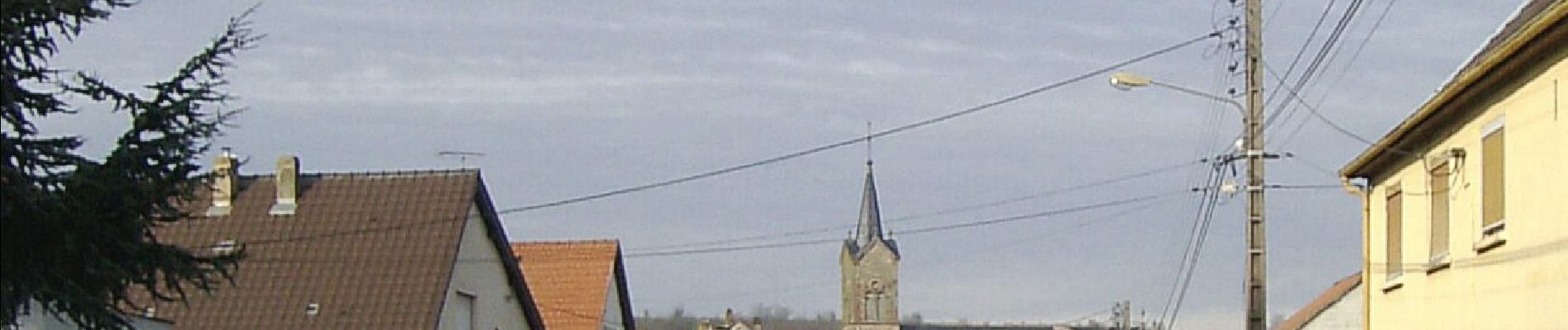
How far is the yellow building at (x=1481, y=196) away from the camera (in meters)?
17.0

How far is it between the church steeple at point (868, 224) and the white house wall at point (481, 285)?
228 ft

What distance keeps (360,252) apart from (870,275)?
73.5 meters

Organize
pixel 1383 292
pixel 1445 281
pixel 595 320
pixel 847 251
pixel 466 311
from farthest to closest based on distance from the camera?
pixel 847 251 < pixel 595 320 < pixel 466 311 < pixel 1383 292 < pixel 1445 281

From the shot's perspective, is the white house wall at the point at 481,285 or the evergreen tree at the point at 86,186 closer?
the evergreen tree at the point at 86,186

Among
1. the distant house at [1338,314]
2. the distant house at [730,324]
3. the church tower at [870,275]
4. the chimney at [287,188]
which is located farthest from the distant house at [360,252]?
the church tower at [870,275]

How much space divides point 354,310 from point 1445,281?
18.3 m

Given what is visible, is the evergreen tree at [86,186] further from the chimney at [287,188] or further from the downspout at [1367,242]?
the chimney at [287,188]

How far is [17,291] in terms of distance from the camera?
12.1 meters

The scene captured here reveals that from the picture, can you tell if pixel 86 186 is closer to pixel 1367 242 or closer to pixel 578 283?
pixel 1367 242

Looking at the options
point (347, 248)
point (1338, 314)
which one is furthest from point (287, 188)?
point (1338, 314)

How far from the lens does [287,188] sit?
37.6m

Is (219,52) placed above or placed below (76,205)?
above

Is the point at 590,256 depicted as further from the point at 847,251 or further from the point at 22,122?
the point at 847,251

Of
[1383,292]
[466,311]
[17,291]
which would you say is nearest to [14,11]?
[17,291]
